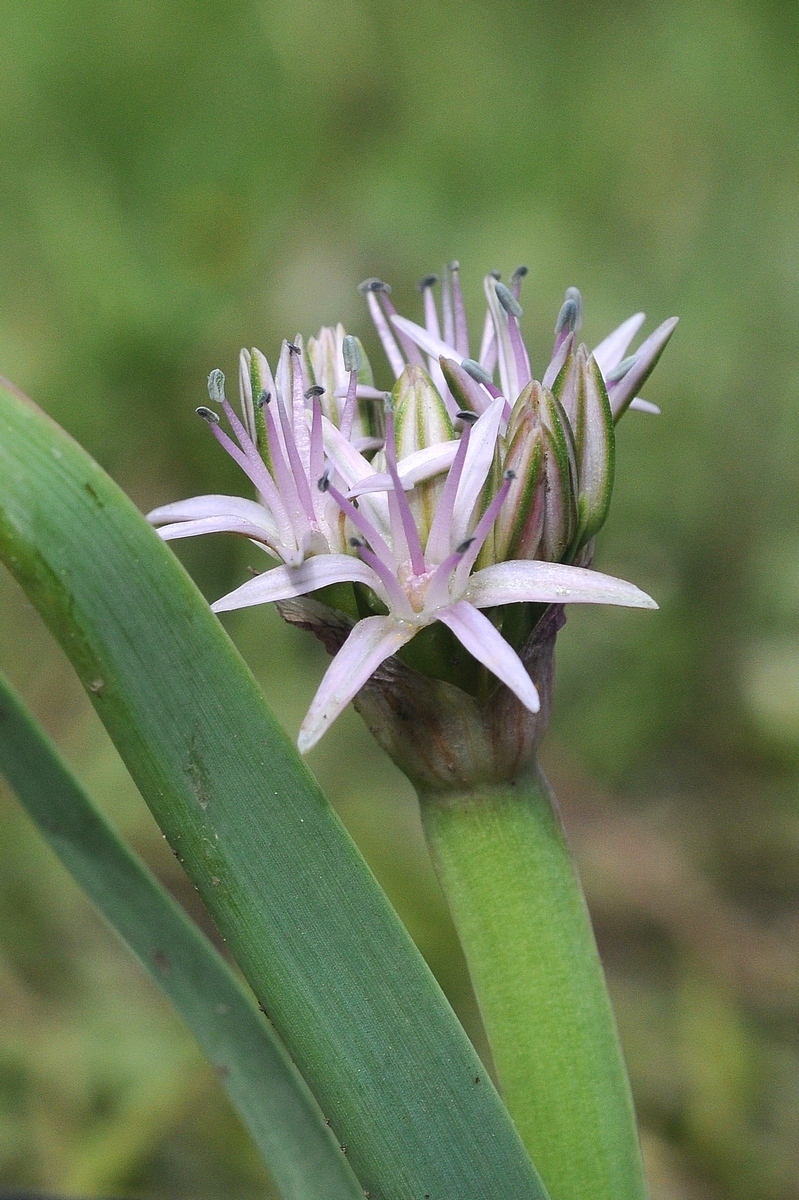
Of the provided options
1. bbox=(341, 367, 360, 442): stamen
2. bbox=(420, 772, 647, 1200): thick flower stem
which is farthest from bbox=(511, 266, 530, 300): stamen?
bbox=(420, 772, 647, 1200): thick flower stem

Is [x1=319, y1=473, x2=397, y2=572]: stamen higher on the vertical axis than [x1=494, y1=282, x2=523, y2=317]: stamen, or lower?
lower

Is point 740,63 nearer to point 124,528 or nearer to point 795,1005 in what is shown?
point 795,1005

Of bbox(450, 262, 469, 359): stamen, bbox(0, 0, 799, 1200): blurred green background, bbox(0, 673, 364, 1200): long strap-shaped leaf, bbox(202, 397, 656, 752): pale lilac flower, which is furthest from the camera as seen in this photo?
bbox(0, 0, 799, 1200): blurred green background

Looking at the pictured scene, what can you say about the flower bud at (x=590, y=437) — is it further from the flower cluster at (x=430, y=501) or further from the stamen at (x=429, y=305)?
the stamen at (x=429, y=305)

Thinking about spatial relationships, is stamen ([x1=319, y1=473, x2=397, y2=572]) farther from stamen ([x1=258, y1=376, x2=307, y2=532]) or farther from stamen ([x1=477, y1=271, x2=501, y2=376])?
stamen ([x1=477, y1=271, x2=501, y2=376])

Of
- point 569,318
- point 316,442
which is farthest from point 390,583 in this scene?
point 569,318

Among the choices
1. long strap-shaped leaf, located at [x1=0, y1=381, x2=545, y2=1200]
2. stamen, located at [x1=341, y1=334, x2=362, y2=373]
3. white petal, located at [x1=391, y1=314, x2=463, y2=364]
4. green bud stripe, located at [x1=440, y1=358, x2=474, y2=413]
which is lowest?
long strap-shaped leaf, located at [x1=0, y1=381, x2=545, y2=1200]

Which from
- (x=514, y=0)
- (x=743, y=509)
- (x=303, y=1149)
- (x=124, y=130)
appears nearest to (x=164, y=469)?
(x=124, y=130)
